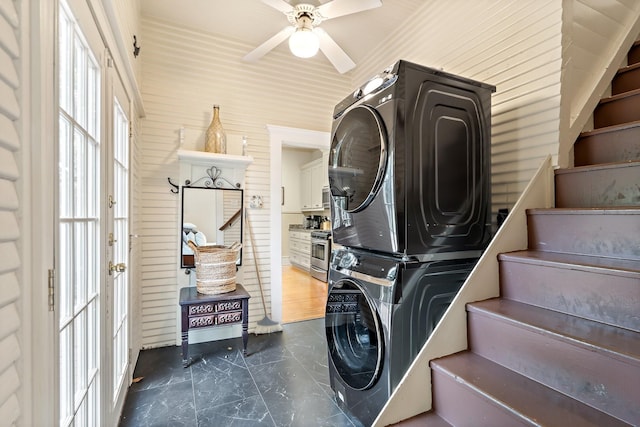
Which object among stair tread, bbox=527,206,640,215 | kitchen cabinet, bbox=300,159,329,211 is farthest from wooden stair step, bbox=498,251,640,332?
kitchen cabinet, bbox=300,159,329,211

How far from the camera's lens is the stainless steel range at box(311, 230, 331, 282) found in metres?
5.19

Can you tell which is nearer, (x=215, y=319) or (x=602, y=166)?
(x=602, y=166)

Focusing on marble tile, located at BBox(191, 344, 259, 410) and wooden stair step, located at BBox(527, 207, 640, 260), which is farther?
marble tile, located at BBox(191, 344, 259, 410)

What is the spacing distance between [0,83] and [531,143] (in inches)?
91.4

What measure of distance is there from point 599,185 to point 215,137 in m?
2.86

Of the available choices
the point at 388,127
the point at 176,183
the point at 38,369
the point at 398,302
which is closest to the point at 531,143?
the point at 388,127

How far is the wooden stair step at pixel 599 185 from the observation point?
54.4 inches

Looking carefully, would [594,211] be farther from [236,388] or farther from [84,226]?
[236,388]

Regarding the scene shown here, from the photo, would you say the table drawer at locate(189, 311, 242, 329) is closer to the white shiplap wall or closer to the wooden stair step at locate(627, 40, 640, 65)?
the white shiplap wall

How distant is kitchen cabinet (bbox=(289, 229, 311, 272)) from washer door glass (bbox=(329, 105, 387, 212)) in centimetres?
412

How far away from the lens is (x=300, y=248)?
6484 millimetres

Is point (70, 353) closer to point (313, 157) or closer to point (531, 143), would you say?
point (531, 143)

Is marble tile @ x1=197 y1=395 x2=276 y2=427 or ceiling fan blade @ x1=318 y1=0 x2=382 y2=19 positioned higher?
ceiling fan blade @ x1=318 y1=0 x2=382 y2=19

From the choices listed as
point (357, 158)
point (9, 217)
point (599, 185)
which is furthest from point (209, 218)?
point (599, 185)
